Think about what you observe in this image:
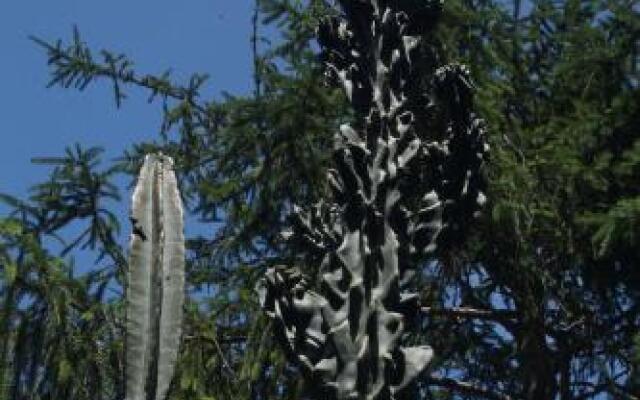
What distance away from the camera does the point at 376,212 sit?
4859 millimetres

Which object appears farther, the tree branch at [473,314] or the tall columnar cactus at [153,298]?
the tree branch at [473,314]

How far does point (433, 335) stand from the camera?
13.0 metres

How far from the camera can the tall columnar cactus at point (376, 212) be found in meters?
4.68

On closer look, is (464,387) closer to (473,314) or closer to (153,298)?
(473,314)

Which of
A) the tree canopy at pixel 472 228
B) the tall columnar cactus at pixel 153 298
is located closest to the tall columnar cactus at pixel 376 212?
the tall columnar cactus at pixel 153 298

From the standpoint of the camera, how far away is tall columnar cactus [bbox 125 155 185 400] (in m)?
5.39

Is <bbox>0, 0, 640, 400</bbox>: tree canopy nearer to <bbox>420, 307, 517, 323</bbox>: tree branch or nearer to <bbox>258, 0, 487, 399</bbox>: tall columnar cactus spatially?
<bbox>420, 307, 517, 323</bbox>: tree branch

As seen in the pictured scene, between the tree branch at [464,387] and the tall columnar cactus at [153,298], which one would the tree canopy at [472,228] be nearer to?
the tree branch at [464,387]

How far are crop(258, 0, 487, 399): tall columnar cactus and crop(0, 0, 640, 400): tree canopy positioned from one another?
17.3 ft

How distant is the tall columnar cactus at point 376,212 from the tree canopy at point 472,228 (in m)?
5.26

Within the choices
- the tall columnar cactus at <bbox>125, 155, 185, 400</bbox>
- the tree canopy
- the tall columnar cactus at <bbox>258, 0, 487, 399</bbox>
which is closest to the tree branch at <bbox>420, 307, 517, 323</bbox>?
the tree canopy

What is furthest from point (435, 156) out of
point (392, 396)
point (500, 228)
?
point (500, 228)

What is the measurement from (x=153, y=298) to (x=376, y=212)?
1.07m

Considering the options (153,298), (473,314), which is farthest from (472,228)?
(153,298)
